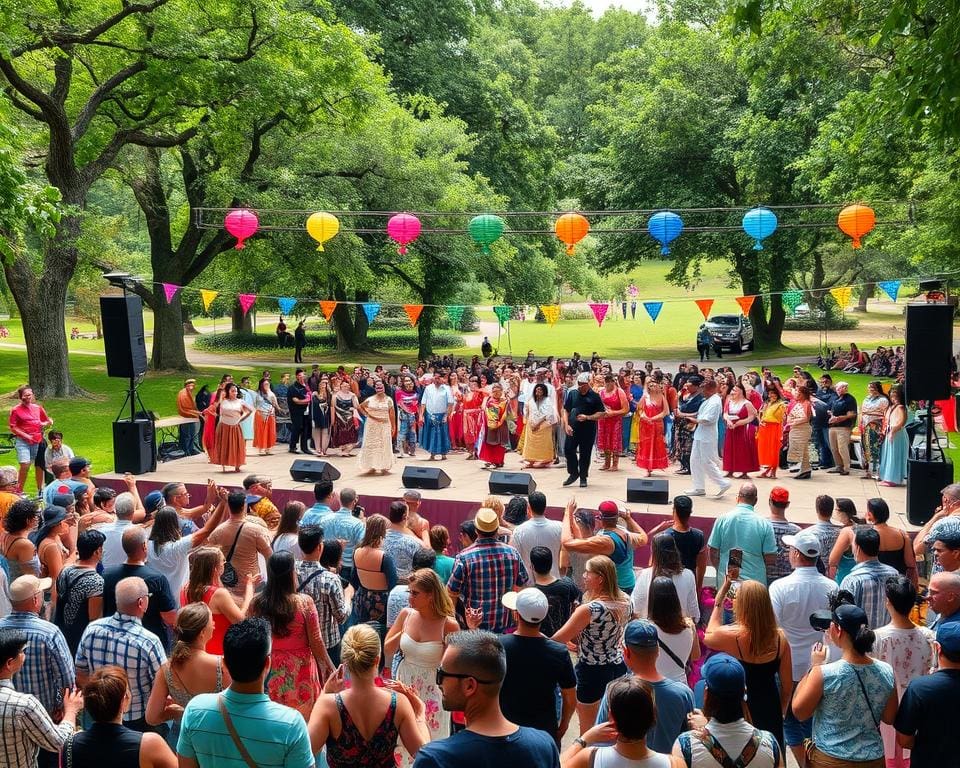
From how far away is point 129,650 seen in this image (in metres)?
4.82

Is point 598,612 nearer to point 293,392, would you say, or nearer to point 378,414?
point 378,414

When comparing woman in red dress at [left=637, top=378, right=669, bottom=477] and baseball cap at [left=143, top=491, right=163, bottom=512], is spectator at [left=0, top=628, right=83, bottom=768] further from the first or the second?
woman in red dress at [left=637, top=378, right=669, bottom=477]

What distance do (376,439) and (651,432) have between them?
4.43m

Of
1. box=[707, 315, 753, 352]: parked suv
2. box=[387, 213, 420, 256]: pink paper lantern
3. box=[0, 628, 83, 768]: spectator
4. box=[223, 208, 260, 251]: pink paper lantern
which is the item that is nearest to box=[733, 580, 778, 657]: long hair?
box=[0, 628, 83, 768]: spectator

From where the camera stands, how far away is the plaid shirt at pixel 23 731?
162 inches

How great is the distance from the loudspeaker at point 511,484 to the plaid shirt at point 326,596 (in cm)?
683

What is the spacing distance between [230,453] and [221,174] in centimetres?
1395

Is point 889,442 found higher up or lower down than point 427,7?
lower down

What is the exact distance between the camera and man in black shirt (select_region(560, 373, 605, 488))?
13570 millimetres

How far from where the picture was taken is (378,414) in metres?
15.0

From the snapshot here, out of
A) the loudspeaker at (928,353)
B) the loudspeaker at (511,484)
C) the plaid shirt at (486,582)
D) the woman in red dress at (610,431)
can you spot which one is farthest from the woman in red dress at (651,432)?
the plaid shirt at (486,582)

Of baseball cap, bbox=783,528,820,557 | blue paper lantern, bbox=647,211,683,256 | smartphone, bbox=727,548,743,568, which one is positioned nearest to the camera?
baseball cap, bbox=783,528,820,557

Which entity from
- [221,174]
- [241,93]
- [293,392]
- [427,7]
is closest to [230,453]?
[293,392]

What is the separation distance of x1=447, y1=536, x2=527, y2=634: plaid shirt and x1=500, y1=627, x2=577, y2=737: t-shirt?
1.40 meters
